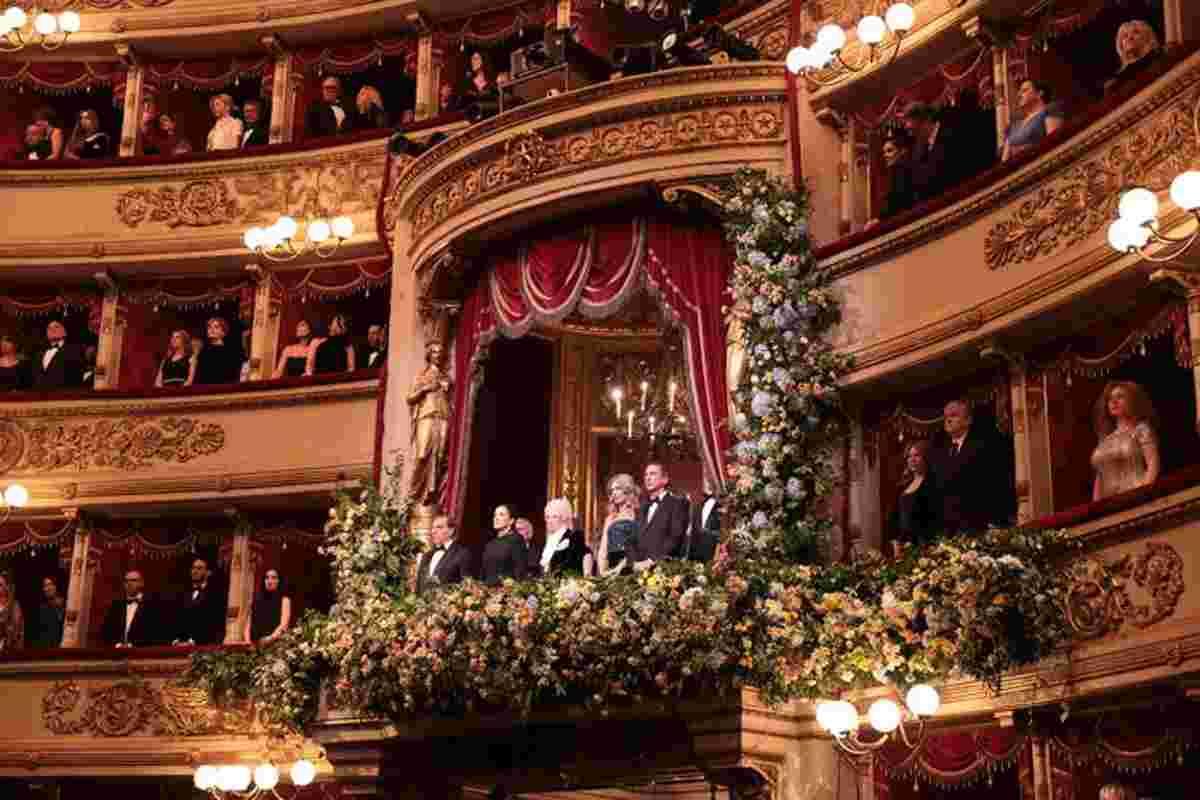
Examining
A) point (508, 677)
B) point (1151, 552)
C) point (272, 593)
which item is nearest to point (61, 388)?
point (272, 593)

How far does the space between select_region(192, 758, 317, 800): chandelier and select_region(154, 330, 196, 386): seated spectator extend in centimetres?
524

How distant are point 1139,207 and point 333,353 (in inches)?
482

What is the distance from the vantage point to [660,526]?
14.2 meters

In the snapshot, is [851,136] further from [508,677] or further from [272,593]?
[272,593]

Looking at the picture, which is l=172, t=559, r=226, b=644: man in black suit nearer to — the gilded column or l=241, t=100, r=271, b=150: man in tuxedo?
the gilded column

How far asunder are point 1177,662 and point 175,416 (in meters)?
12.7

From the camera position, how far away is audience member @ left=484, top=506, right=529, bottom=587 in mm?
14867

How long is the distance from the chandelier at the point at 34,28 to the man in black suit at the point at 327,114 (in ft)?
10.1

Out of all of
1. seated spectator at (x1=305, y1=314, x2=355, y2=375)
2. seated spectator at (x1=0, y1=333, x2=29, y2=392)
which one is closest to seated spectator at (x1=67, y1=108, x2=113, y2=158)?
seated spectator at (x1=0, y1=333, x2=29, y2=392)

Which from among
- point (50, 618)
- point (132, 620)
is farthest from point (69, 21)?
point (132, 620)

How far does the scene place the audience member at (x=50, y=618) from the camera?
19484 millimetres

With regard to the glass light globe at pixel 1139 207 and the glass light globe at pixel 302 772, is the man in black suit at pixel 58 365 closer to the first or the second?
the glass light globe at pixel 302 772

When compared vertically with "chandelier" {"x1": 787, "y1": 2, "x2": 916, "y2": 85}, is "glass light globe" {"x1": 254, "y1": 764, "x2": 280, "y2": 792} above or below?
below

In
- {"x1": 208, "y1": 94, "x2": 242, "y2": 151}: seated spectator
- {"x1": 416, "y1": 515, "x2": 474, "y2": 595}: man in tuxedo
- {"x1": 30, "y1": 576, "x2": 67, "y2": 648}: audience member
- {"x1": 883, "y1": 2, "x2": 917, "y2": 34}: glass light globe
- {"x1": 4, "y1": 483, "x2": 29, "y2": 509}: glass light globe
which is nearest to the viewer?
{"x1": 883, "y1": 2, "x2": 917, "y2": 34}: glass light globe
